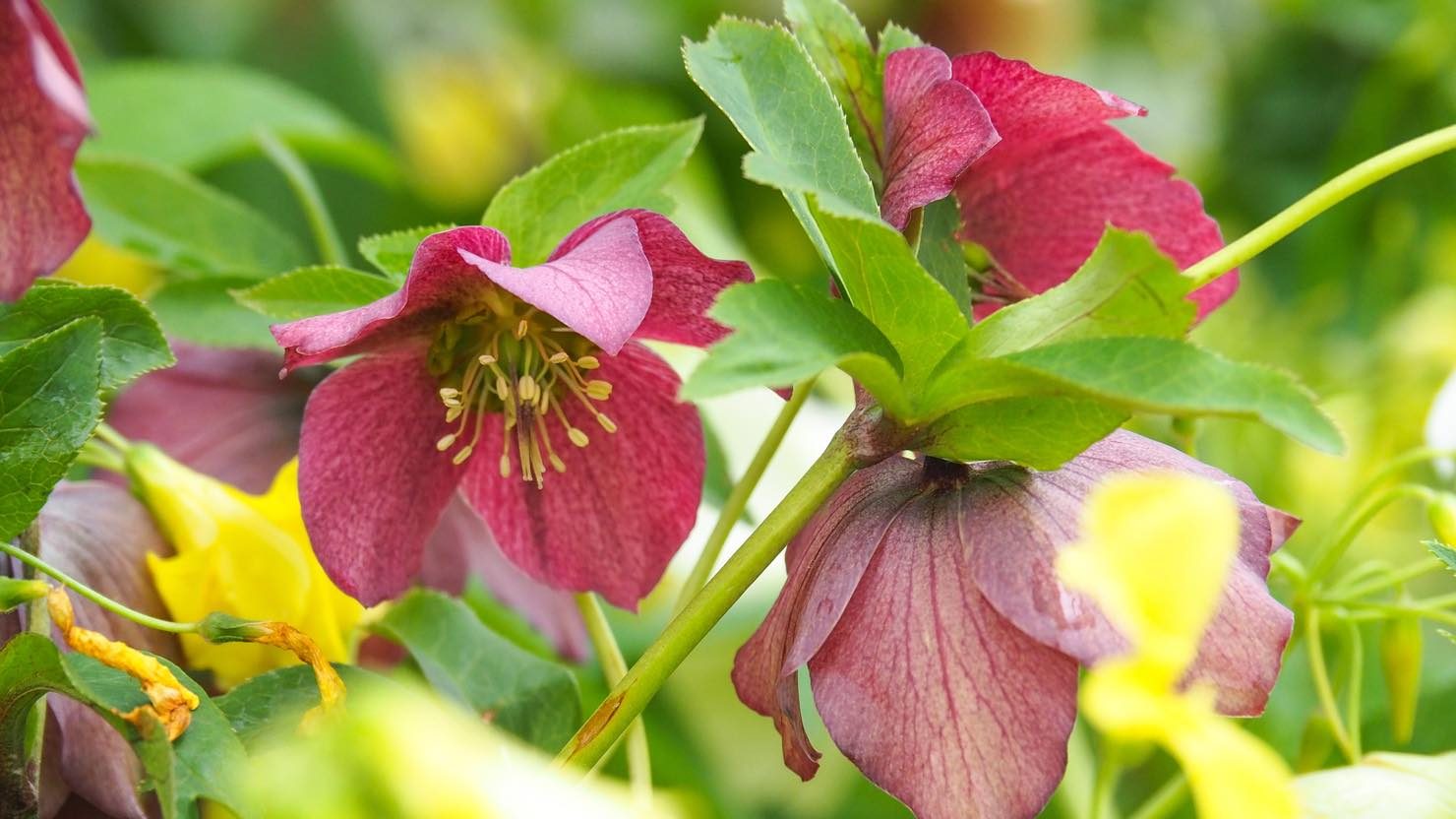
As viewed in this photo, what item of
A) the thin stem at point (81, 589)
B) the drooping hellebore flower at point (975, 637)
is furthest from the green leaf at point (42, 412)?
the drooping hellebore flower at point (975, 637)

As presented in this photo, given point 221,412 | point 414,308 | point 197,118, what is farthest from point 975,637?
point 197,118

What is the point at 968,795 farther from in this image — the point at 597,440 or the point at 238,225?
the point at 238,225

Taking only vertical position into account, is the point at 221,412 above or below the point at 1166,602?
below

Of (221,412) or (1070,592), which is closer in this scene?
(1070,592)

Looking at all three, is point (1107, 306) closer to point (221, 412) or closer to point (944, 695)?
point (944, 695)

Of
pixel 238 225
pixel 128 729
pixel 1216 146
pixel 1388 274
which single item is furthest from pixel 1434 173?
pixel 128 729

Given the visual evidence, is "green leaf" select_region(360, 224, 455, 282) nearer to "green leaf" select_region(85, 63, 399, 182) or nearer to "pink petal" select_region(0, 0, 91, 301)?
"pink petal" select_region(0, 0, 91, 301)
